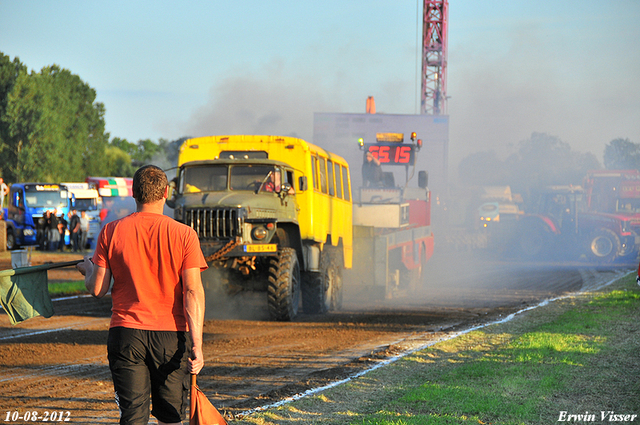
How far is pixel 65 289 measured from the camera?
16922 millimetres

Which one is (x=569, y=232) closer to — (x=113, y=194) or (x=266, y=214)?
(x=266, y=214)

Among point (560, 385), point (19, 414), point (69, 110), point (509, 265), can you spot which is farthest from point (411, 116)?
point (69, 110)

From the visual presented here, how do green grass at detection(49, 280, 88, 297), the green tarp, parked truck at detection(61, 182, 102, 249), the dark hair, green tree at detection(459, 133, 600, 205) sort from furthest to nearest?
green tree at detection(459, 133, 600, 205), parked truck at detection(61, 182, 102, 249), green grass at detection(49, 280, 88, 297), the green tarp, the dark hair

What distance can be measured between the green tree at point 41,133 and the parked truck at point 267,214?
47.9 meters

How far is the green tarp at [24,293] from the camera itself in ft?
15.6

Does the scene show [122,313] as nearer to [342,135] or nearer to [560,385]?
[560,385]

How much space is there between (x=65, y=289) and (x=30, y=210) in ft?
51.6

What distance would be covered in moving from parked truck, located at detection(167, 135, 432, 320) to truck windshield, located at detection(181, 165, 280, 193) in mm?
16

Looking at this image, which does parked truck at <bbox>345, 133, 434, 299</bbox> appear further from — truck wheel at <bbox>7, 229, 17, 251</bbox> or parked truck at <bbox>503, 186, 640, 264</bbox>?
truck wheel at <bbox>7, 229, 17, 251</bbox>

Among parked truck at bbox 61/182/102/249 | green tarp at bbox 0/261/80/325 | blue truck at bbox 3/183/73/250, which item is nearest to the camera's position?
green tarp at bbox 0/261/80/325

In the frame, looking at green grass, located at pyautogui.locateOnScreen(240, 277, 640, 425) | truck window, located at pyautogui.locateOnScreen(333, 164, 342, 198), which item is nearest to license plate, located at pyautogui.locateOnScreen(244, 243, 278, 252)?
green grass, located at pyautogui.locateOnScreen(240, 277, 640, 425)

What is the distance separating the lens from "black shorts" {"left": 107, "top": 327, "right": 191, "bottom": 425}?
3.84 metres

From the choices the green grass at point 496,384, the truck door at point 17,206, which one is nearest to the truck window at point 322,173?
the green grass at point 496,384

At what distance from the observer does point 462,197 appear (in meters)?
38.8
